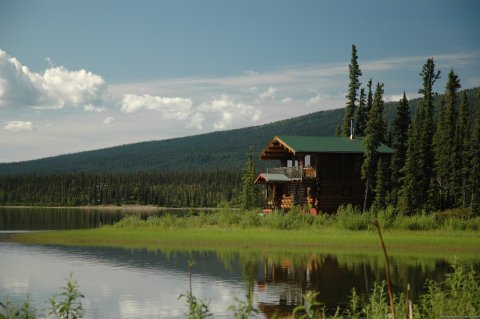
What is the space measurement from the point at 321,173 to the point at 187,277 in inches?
1372

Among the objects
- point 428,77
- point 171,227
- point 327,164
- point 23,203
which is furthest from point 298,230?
point 23,203

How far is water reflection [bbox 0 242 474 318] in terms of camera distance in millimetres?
24734

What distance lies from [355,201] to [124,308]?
45.0 metres

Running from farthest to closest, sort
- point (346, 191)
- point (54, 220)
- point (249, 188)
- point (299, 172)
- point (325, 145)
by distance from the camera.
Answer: point (54, 220)
point (249, 188)
point (325, 145)
point (346, 191)
point (299, 172)

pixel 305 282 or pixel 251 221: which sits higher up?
pixel 251 221

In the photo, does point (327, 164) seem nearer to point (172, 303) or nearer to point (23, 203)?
point (172, 303)

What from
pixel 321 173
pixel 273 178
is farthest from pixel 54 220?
pixel 321 173

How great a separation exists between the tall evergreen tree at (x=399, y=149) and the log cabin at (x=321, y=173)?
3.18 meters

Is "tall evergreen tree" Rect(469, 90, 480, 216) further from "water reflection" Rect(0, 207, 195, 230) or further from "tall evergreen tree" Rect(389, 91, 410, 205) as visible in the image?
"water reflection" Rect(0, 207, 195, 230)

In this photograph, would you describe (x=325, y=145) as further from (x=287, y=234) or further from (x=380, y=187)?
(x=287, y=234)

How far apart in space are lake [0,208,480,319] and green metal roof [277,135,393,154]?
2249 cm

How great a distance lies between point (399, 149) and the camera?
73.5 meters

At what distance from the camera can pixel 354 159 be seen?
218 ft

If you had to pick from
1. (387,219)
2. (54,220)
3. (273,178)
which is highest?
(273,178)
